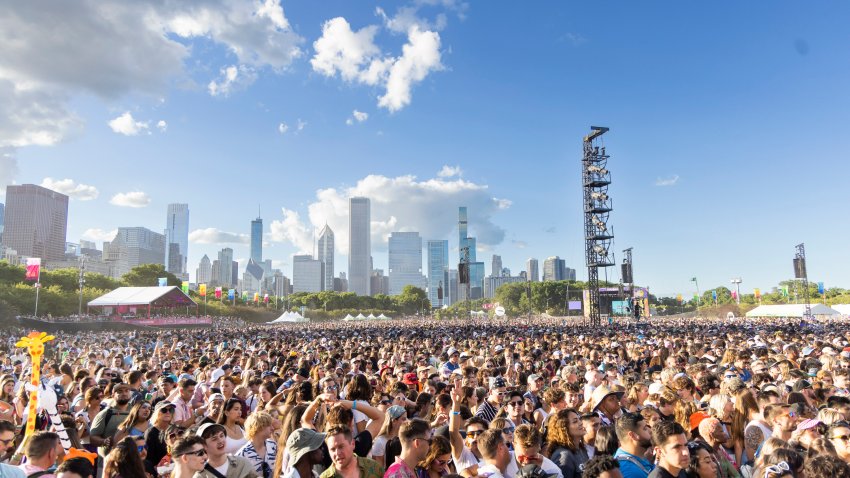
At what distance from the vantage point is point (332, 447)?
11.7ft

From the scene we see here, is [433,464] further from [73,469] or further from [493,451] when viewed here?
[73,469]

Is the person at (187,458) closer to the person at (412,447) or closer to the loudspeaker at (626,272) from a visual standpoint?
the person at (412,447)

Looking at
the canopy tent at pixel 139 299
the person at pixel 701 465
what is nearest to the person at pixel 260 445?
the person at pixel 701 465

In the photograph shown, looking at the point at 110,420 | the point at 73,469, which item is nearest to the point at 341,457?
the point at 73,469

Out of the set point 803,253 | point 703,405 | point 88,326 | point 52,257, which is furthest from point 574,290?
point 52,257

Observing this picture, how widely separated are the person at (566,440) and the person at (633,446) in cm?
46

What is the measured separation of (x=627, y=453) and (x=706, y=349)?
12.4m

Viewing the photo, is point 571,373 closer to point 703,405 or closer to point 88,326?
point 703,405

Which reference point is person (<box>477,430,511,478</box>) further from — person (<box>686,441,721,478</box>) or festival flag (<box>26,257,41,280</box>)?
A: festival flag (<box>26,257,41,280</box>)

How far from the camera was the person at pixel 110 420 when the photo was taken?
598 centimetres

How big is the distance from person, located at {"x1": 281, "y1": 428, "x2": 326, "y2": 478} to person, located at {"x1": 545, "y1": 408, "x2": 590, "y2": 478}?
210 centimetres

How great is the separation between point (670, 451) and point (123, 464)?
4095 mm

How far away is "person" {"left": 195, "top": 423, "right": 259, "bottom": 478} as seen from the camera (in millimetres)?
4160

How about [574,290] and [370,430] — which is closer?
[370,430]
